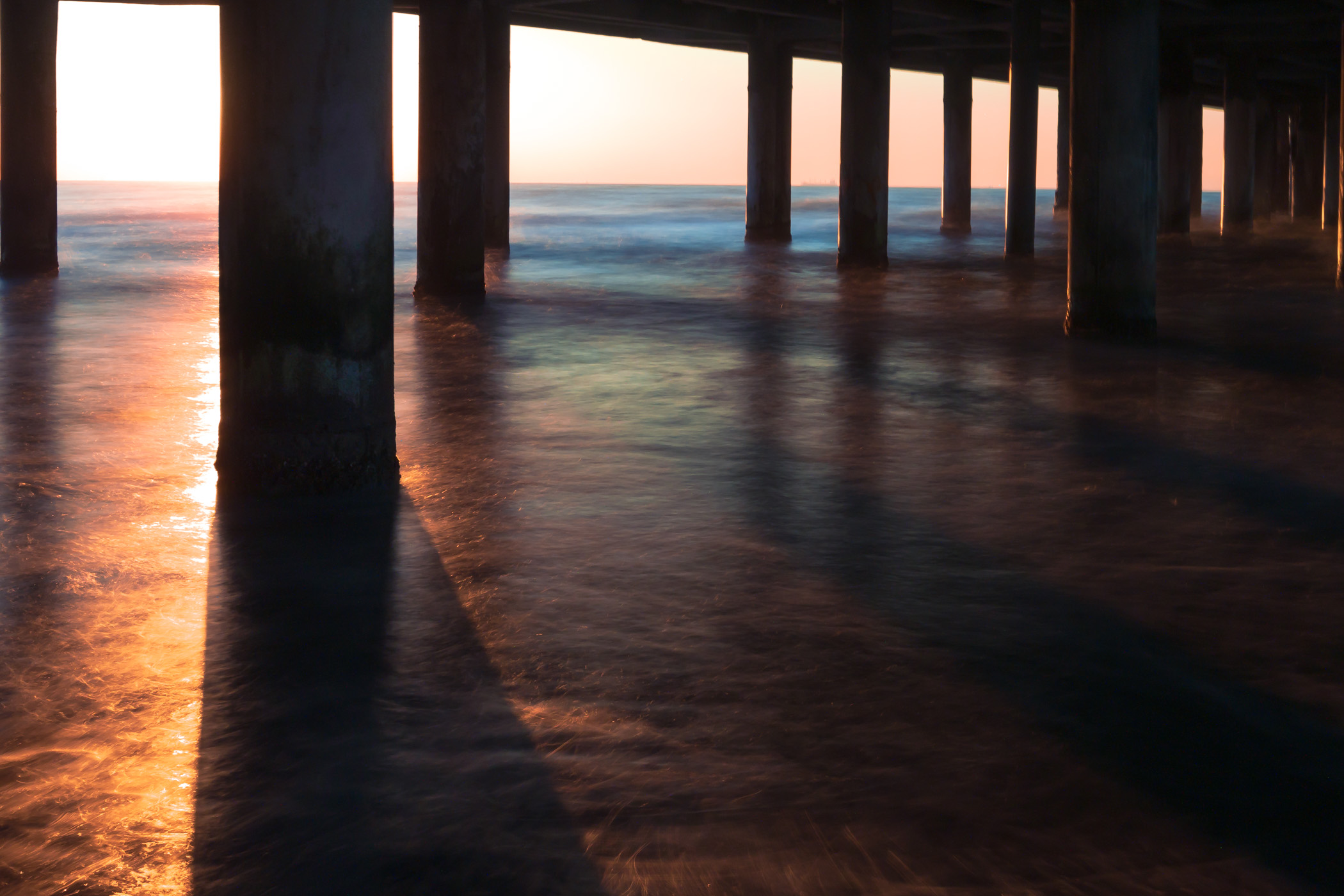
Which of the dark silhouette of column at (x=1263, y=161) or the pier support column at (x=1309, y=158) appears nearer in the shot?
the pier support column at (x=1309, y=158)

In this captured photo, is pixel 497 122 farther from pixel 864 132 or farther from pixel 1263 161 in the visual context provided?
pixel 1263 161

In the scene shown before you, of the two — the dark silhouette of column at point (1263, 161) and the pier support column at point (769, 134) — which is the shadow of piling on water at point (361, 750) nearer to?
the pier support column at point (769, 134)

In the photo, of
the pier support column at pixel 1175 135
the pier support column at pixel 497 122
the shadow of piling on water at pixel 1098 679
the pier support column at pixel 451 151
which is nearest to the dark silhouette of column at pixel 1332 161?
the pier support column at pixel 1175 135

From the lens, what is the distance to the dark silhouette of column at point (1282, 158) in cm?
5169

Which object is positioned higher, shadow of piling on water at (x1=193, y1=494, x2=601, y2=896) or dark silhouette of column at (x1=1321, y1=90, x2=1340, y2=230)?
dark silhouette of column at (x1=1321, y1=90, x2=1340, y2=230)

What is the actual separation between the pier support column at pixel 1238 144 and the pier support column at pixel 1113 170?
26.8 metres

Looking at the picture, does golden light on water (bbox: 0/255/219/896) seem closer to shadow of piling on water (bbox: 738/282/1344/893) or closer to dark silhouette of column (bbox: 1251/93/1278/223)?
shadow of piling on water (bbox: 738/282/1344/893)

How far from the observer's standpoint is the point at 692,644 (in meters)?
4.27

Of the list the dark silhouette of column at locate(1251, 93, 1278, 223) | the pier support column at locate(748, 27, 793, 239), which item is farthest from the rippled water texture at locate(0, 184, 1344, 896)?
the dark silhouette of column at locate(1251, 93, 1278, 223)

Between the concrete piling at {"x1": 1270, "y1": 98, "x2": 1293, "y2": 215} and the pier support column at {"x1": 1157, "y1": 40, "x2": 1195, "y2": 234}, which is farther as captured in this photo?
the concrete piling at {"x1": 1270, "y1": 98, "x2": 1293, "y2": 215}

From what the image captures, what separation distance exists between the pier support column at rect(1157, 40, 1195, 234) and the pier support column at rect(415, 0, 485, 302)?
773 inches

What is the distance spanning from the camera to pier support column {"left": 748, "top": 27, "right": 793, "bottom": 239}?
31.9 meters

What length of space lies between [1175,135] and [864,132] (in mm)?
13864

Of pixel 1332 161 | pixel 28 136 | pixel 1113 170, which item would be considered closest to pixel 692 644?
pixel 1113 170
